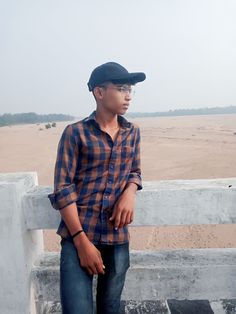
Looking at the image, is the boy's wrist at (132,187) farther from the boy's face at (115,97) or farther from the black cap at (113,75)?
the black cap at (113,75)

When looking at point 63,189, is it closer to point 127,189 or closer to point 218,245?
point 127,189

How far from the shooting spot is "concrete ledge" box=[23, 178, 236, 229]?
2.16 meters

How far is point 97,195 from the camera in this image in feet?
6.29

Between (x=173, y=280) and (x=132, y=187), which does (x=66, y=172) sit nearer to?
(x=132, y=187)

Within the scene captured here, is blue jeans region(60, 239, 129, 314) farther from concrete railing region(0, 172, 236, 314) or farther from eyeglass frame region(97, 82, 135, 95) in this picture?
eyeglass frame region(97, 82, 135, 95)

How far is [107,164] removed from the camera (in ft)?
6.32

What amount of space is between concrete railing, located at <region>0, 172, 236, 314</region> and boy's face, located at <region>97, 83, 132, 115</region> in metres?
0.56

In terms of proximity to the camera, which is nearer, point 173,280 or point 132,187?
point 132,187

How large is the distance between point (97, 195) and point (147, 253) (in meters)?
0.83

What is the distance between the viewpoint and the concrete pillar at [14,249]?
2.15 m

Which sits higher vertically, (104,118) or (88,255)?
(104,118)

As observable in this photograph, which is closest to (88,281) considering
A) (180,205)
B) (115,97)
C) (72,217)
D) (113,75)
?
(72,217)

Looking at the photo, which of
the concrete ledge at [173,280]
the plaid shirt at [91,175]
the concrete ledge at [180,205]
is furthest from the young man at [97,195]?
the concrete ledge at [173,280]

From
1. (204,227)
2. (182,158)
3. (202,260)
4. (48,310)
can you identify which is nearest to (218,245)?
(204,227)
